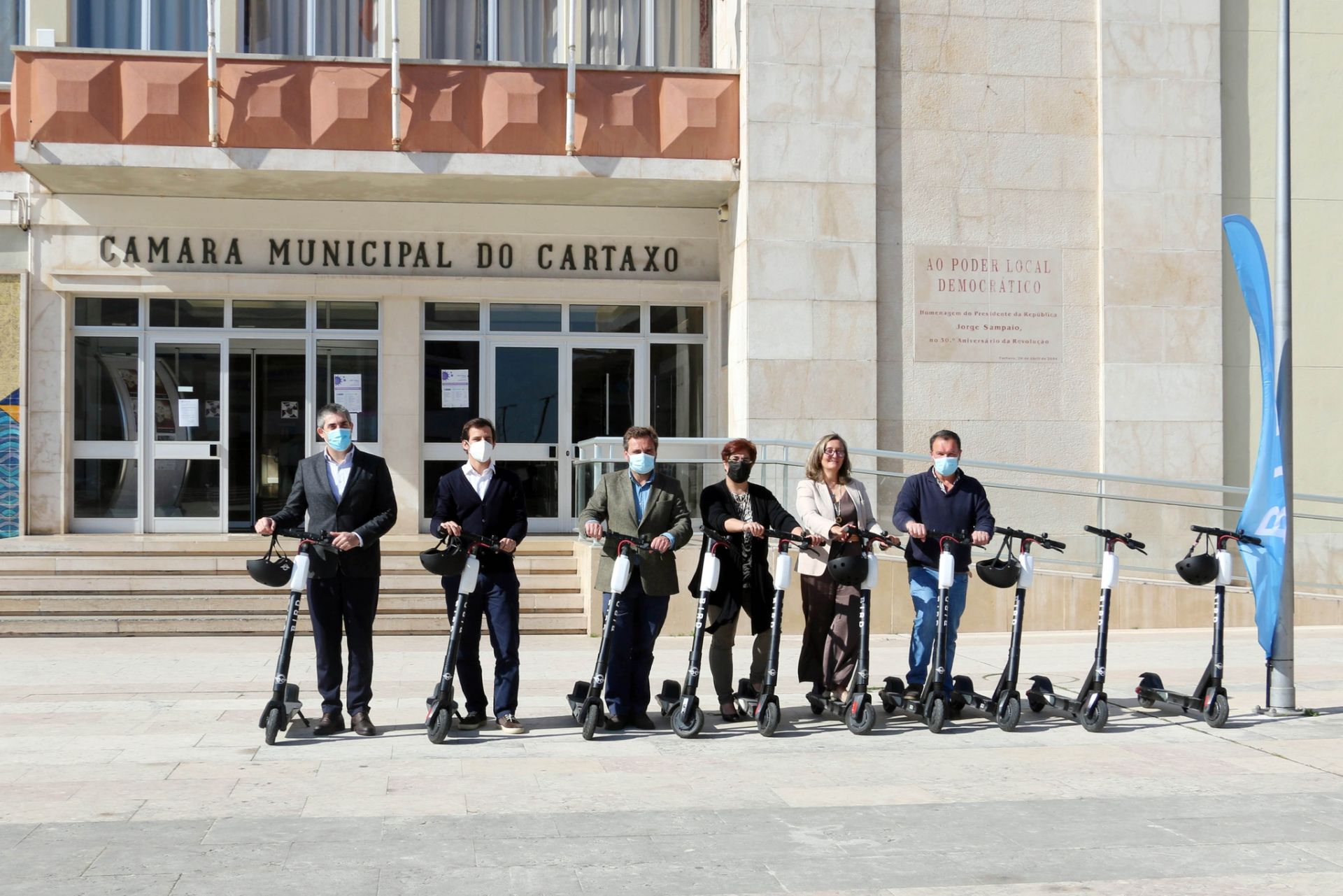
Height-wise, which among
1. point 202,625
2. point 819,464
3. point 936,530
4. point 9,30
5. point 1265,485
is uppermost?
point 9,30

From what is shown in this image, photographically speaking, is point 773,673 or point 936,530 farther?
point 936,530

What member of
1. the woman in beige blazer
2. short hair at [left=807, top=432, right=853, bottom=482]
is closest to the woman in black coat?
the woman in beige blazer

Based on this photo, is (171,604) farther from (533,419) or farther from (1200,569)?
(1200,569)

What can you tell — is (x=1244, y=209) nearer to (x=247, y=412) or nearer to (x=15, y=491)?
(x=247, y=412)

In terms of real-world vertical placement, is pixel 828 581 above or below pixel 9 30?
below

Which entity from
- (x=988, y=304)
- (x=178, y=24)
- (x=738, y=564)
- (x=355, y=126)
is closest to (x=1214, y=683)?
(x=738, y=564)

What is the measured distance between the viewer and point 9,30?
15867mm

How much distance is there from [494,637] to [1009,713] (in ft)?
9.73

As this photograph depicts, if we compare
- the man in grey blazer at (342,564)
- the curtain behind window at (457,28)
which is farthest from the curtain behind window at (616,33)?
the man in grey blazer at (342,564)

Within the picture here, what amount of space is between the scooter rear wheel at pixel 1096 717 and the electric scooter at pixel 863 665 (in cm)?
121

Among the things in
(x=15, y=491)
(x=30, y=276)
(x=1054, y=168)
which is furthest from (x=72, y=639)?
(x=1054, y=168)

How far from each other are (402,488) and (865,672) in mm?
9010

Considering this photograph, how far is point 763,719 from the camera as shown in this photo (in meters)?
8.20

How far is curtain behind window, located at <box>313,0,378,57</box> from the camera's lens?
15969 millimetres
